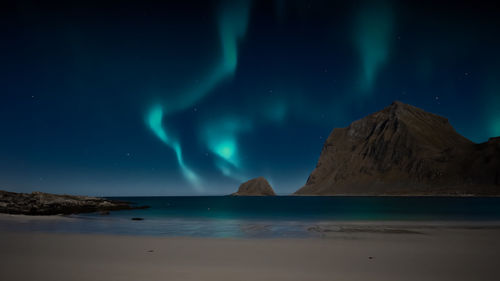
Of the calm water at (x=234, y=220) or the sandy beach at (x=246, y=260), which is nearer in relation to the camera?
the sandy beach at (x=246, y=260)

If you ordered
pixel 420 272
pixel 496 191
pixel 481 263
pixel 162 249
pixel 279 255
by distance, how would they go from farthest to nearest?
pixel 496 191 < pixel 162 249 < pixel 279 255 < pixel 481 263 < pixel 420 272

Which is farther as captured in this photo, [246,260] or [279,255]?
[279,255]

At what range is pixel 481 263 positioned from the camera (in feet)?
41.5

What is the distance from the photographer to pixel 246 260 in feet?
44.0

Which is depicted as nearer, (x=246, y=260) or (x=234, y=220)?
(x=246, y=260)

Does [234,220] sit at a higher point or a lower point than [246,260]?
lower

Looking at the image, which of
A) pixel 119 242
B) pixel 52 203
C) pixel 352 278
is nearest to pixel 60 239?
pixel 119 242

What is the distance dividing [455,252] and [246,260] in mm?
10757

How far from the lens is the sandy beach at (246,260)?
10.7 meters

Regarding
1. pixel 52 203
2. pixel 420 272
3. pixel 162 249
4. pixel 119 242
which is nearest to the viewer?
pixel 420 272

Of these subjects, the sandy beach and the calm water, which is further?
the calm water

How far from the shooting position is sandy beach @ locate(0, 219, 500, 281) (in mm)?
10688

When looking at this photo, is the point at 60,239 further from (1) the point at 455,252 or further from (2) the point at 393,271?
(1) the point at 455,252

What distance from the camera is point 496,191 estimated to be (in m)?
193
